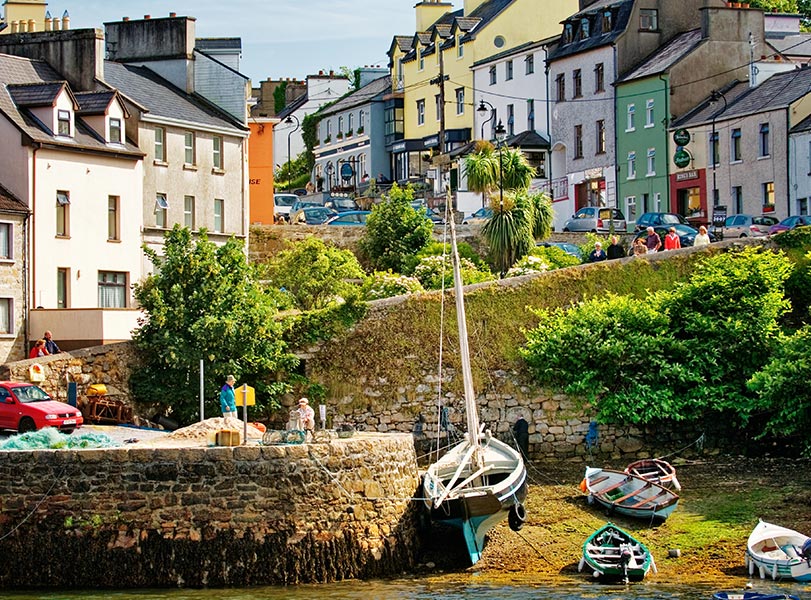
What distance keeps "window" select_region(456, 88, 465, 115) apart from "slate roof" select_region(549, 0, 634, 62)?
9185 mm

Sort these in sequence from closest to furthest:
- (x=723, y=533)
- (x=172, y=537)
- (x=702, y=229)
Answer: (x=172, y=537) → (x=723, y=533) → (x=702, y=229)

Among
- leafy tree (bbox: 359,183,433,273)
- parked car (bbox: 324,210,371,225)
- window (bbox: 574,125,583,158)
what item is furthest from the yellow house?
leafy tree (bbox: 359,183,433,273)

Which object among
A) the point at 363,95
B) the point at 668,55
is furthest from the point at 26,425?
the point at 363,95

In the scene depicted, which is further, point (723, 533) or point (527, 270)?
point (527, 270)

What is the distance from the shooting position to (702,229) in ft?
144

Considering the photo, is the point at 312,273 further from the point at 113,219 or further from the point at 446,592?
the point at 446,592

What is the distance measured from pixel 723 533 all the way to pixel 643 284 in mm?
9865

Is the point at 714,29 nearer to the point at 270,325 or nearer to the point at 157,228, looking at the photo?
the point at 157,228

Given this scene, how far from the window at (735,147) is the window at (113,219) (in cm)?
2538

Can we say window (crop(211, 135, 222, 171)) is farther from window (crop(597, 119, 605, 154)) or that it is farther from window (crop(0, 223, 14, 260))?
window (crop(597, 119, 605, 154))

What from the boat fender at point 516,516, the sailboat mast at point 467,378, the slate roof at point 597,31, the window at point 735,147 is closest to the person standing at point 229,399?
the sailboat mast at point 467,378

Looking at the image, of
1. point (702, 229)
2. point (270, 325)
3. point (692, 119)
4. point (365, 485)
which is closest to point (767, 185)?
point (692, 119)

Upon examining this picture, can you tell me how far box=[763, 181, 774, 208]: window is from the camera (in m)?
61.8

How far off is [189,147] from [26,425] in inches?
741
